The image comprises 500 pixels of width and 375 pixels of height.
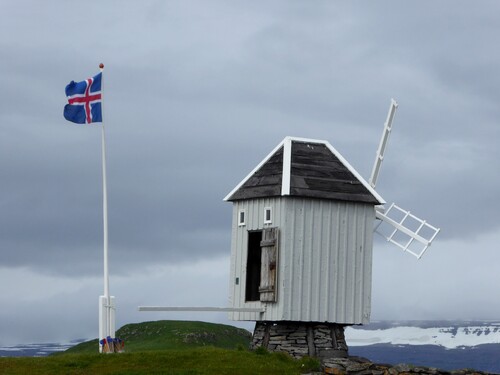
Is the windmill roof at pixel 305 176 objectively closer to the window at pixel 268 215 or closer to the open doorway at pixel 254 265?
the window at pixel 268 215

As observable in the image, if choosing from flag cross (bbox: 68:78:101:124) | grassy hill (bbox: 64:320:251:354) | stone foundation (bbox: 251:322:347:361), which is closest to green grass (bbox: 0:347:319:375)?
stone foundation (bbox: 251:322:347:361)

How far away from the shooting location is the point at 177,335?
6034cm

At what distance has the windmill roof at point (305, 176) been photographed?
45344 mm

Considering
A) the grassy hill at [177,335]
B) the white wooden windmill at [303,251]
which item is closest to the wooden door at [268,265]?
the white wooden windmill at [303,251]

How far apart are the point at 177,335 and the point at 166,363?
18.4 metres

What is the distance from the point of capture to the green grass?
41219 mm

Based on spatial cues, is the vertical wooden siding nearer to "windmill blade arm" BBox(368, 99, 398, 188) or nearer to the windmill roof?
the windmill roof

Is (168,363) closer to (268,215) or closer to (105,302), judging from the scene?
(105,302)

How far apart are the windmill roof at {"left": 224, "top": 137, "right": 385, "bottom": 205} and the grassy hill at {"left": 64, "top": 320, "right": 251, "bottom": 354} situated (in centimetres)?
1313

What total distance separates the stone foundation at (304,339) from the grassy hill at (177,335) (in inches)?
474

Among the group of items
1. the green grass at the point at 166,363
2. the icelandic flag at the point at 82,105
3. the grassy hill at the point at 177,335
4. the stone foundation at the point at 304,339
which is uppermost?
the icelandic flag at the point at 82,105

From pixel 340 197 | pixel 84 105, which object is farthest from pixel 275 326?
pixel 84 105

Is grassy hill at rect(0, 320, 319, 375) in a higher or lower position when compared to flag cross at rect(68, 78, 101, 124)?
lower

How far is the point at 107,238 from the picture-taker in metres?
43.9
